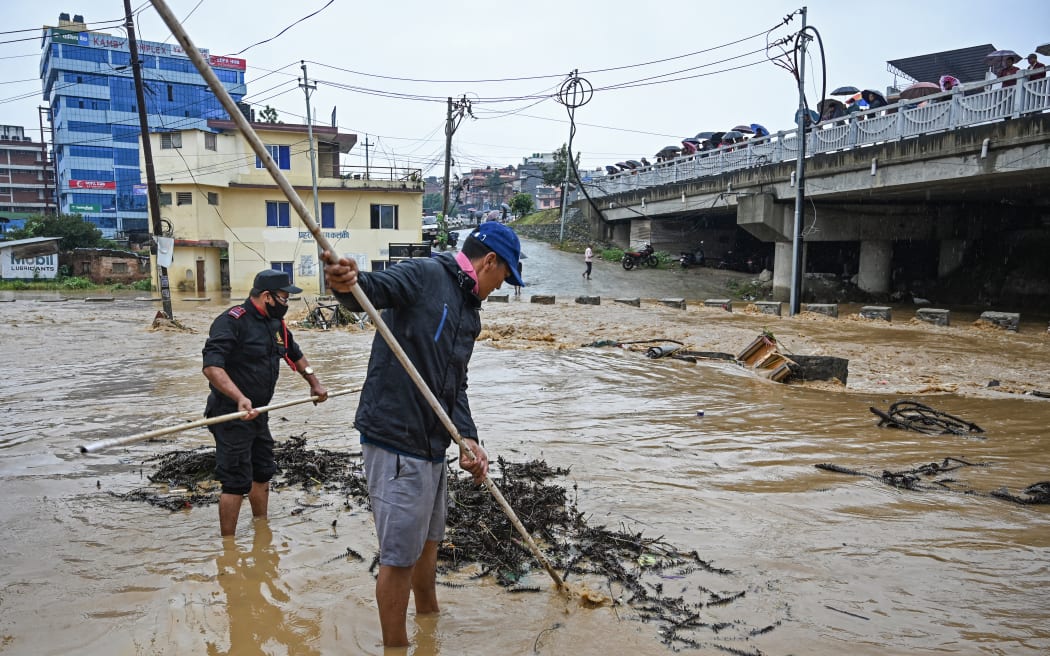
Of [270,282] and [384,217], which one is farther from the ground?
[384,217]

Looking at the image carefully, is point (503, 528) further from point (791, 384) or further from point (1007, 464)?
point (791, 384)

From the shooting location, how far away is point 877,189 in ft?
61.1

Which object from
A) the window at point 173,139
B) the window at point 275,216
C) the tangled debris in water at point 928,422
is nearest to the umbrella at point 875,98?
the tangled debris in water at point 928,422

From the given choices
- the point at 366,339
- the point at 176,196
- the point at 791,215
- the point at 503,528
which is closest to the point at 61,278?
the point at 176,196

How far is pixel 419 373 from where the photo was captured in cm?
288

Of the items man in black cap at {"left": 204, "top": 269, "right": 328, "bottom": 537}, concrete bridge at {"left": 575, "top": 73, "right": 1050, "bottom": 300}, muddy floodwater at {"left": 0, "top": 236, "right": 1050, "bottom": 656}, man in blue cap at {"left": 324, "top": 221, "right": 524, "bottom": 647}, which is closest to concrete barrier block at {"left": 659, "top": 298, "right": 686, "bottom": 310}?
concrete bridge at {"left": 575, "top": 73, "right": 1050, "bottom": 300}

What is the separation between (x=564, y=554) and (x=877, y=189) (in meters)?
17.8

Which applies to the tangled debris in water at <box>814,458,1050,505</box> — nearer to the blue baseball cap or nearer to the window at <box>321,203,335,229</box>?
the blue baseball cap

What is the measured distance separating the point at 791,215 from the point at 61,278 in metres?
36.5

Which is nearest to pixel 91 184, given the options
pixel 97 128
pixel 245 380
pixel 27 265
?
pixel 97 128

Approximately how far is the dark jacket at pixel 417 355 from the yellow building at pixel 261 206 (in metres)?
31.3

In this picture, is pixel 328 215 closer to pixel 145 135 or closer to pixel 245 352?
pixel 145 135

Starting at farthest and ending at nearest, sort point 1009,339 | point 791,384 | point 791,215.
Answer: point 791,215 → point 1009,339 → point 791,384

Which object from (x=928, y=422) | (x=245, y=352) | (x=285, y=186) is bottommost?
(x=928, y=422)
